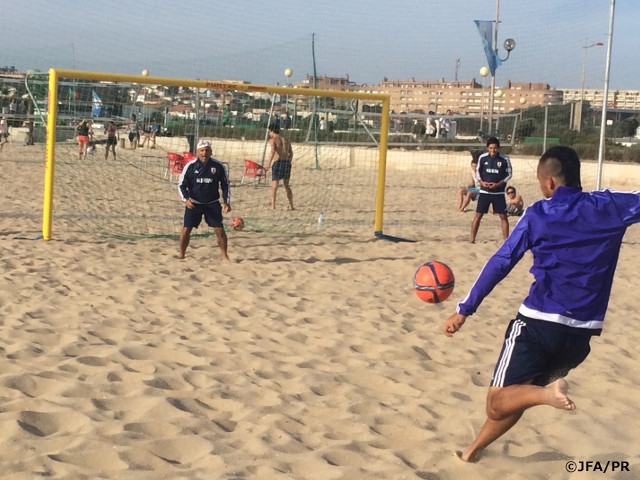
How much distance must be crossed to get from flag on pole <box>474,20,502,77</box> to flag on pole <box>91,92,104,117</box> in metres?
12.2

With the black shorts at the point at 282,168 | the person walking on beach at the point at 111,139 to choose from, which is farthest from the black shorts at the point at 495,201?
the person walking on beach at the point at 111,139

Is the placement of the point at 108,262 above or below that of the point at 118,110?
below

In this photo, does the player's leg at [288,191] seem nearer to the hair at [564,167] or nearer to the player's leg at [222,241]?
the player's leg at [222,241]

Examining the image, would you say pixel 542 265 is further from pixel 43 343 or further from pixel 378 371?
pixel 43 343

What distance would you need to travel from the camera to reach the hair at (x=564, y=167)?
349 centimetres

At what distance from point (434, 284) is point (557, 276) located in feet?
4.69

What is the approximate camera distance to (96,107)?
12.6 m

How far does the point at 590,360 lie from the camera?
5.82 metres

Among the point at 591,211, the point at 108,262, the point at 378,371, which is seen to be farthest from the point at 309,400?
the point at 108,262

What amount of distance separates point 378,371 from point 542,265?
6.77 ft

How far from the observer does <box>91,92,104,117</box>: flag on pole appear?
12.1 metres

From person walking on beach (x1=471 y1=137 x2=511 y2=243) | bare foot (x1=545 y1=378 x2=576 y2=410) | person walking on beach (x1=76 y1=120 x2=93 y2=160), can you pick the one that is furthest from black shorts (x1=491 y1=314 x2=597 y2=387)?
person walking on beach (x1=76 y1=120 x2=93 y2=160)

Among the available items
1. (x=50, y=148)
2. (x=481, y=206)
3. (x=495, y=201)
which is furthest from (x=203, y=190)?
(x=495, y=201)

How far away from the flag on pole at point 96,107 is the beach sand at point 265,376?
12.4 ft
